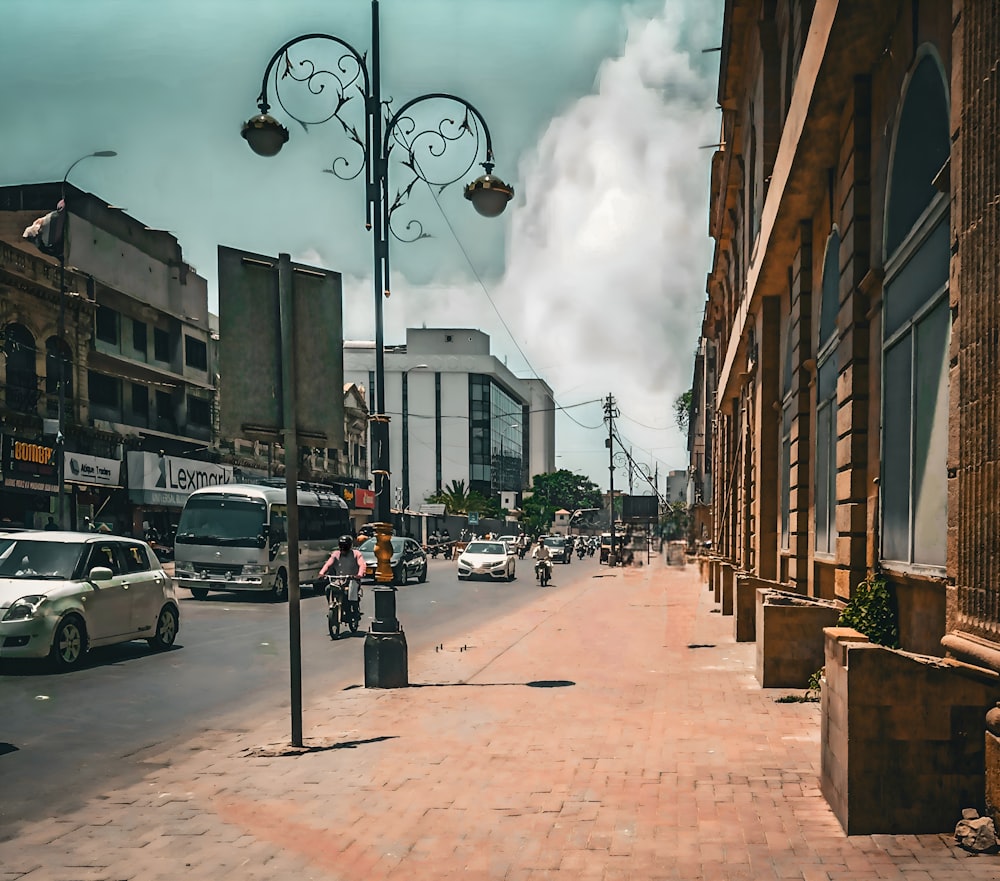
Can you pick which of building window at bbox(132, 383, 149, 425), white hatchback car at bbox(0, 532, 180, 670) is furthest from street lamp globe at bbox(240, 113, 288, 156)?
building window at bbox(132, 383, 149, 425)

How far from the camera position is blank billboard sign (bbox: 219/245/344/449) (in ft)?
26.7

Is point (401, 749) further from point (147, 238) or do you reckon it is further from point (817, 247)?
point (147, 238)

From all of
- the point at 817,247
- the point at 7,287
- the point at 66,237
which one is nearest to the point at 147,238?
the point at 66,237

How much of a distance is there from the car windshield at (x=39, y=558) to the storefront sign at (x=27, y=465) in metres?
22.6

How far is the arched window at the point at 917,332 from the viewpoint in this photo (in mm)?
7766

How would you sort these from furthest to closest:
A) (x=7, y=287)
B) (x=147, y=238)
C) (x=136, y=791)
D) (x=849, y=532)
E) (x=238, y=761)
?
(x=147, y=238)
(x=7, y=287)
(x=849, y=532)
(x=238, y=761)
(x=136, y=791)

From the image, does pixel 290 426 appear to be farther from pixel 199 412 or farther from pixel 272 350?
pixel 199 412

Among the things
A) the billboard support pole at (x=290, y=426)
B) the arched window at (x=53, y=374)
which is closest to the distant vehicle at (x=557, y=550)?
the arched window at (x=53, y=374)

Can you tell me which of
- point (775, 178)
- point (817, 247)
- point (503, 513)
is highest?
point (775, 178)

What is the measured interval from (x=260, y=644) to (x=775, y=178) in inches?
417

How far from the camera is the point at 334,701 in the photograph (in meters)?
10.7

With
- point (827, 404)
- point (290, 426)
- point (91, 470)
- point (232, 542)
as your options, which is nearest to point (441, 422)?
point (91, 470)

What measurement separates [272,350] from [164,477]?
40.1m

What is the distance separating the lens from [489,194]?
12.4 metres
